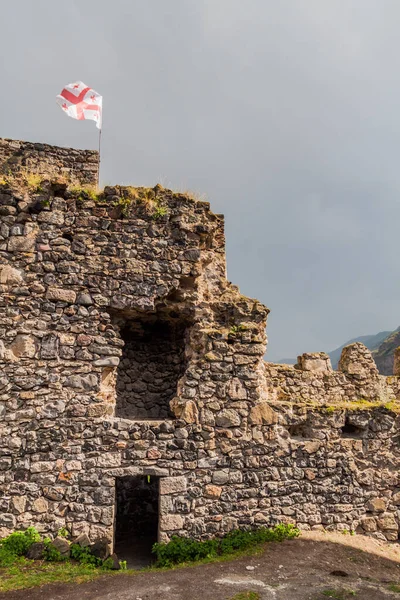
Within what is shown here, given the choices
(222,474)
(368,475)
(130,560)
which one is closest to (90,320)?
(222,474)

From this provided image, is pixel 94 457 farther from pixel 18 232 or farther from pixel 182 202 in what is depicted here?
pixel 182 202

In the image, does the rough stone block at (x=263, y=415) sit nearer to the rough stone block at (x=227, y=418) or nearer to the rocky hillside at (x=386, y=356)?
the rough stone block at (x=227, y=418)

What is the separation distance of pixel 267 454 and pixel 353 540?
2217 mm

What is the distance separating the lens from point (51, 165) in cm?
1225

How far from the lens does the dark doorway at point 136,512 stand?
366 inches

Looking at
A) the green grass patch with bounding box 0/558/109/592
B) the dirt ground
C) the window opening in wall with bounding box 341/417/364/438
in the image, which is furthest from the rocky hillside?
the green grass patch with bounding box 0/558/109/592

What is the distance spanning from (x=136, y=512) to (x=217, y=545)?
3.15 meters

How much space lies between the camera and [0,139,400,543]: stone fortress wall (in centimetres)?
755

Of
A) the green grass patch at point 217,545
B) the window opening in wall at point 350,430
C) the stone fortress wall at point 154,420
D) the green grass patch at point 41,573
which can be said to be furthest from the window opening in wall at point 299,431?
the green grass patch at point 41,573

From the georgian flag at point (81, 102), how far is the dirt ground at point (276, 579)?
9.38 metres

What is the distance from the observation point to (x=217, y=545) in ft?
25.0

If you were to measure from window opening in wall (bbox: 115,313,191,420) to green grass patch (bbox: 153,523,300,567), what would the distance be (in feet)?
9.66

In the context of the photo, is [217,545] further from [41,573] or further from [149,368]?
[149,368]

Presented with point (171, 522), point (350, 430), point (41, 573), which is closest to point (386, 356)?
point (350, 430)
